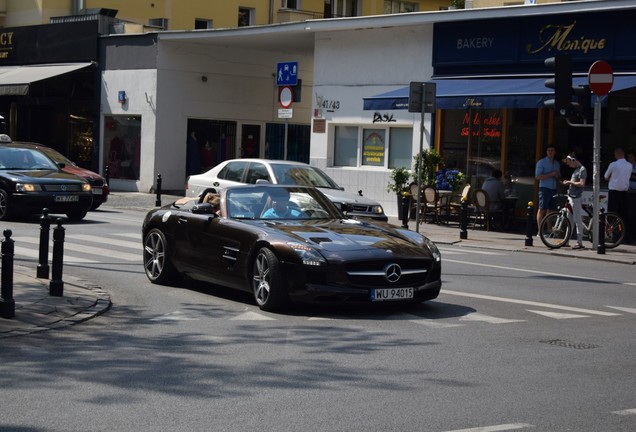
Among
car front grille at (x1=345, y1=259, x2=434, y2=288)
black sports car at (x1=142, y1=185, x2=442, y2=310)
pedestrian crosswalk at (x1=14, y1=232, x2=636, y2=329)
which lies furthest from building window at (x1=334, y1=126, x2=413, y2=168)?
car front grille at (x1=345, y1=259, x2=434, y2=288)

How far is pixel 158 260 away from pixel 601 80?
989 cm

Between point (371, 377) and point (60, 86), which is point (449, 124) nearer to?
point (60, 86)

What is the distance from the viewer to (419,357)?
9141 mm

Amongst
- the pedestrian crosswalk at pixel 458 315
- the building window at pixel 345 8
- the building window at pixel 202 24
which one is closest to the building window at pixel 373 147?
the pedestrian crosswalk at pixel 458 315

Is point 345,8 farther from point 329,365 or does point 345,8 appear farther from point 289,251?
point 329,365

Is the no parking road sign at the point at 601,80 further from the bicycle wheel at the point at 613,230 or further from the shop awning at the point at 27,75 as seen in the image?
the shop awning at the point at 27,75

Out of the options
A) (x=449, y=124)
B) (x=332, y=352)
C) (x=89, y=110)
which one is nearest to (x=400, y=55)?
(x=449, y=124)

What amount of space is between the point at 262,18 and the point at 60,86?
12.8 m

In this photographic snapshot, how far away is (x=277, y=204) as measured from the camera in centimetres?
1264

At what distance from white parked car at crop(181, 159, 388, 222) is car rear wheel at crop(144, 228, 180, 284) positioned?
22.1ft

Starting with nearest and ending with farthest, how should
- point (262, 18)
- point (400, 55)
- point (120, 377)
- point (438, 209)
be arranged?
point (120, 377) < point (438, 209) < point (400, 55) < point (262, 18)

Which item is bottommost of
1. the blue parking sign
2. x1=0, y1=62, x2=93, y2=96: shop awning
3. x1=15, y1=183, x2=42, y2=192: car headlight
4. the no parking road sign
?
x1=15, y1=183, x2=42, y2=192: car headlight

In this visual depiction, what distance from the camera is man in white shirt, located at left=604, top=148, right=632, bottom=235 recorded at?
21.6 metres

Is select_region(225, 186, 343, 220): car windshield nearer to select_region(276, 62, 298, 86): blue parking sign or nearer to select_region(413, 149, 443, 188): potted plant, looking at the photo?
select_region(413, 149, 443, 188): potted plant
